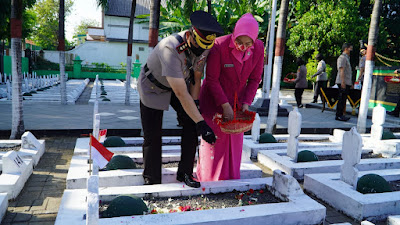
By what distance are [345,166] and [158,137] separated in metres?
2.20

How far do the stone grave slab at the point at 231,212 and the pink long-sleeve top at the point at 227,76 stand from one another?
0.88 meters

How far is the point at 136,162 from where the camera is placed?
467cm

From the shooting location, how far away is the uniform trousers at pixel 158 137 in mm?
3293

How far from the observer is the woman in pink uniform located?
10.9 ft

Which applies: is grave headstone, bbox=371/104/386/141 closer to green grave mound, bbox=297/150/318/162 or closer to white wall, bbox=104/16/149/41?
green grave mound, bbox=297/150/318/162

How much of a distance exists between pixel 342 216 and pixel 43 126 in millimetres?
5731

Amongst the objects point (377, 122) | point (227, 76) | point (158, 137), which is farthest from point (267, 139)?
point (158, 137)

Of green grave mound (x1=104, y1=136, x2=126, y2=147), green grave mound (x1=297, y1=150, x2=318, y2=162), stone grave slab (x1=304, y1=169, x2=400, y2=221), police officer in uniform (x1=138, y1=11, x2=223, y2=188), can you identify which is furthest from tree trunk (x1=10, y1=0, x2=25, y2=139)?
stone grave slab (x1=304, y1=169, x2=400, y2=221)

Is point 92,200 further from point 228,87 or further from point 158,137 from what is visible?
point 228,87

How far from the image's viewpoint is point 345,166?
3820mm

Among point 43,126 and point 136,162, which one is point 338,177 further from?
point 43,126

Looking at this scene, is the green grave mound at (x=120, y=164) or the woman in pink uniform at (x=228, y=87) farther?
the green grave mound at (x=120, y=164)

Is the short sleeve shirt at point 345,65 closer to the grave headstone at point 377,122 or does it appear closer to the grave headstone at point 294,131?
the grave headstone at point 377,122

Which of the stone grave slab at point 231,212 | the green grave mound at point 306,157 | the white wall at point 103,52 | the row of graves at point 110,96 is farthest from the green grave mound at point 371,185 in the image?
the white wall at point 103,52
